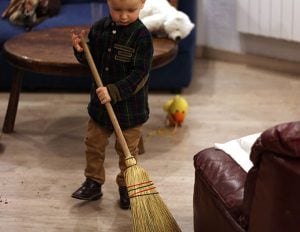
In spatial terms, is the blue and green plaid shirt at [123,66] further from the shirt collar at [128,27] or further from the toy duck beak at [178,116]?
the toy duck beak at [178,116]

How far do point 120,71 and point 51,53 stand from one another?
636 millimetres

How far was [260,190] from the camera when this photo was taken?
1307 mm

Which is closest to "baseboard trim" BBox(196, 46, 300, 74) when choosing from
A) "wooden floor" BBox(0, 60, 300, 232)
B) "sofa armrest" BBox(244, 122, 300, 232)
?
"wooden floor" BBox(0, 60, 300, 232)

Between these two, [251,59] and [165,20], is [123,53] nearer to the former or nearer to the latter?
[165,20]

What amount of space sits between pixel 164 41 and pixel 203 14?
54.6 inches

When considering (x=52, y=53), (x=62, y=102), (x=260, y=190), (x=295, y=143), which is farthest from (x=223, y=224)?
(x=62, y=102)

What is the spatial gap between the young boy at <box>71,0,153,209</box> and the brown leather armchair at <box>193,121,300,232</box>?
0.52m

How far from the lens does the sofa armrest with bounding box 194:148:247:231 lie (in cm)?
155

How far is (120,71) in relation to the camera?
2.08m

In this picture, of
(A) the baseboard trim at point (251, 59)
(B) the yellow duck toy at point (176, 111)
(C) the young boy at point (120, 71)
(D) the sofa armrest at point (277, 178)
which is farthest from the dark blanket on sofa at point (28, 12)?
(D) the sofa armrest at point (277, 178)

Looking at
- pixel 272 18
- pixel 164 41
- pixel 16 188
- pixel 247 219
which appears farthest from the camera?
pixel 272 18

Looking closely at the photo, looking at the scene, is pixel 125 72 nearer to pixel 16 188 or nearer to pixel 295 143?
pixel 16 188

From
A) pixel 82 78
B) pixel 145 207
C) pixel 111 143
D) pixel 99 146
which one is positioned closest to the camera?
pixel 145 207

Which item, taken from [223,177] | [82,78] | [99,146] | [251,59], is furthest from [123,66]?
[251,59]
